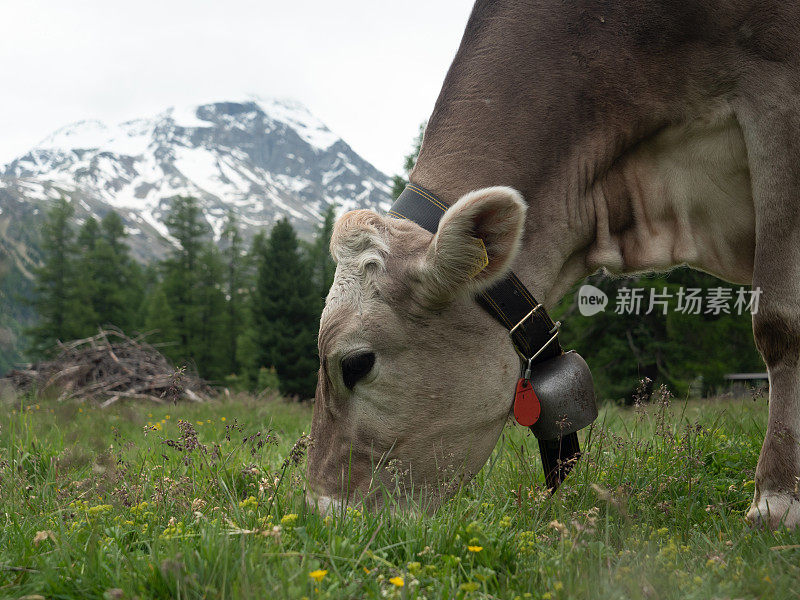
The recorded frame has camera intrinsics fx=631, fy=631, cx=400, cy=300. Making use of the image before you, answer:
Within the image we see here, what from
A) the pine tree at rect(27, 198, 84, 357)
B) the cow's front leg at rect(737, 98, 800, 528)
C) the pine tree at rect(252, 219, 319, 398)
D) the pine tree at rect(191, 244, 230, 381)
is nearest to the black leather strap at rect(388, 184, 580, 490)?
the cow's front leg at rect(737, 98, 800, 528)

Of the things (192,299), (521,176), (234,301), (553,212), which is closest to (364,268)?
(521,176)

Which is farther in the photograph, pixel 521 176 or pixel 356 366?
pixel 521 176

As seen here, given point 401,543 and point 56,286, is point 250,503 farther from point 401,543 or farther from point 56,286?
point 56,286

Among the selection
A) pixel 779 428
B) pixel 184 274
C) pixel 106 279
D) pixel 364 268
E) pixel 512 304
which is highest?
pixel 364 268

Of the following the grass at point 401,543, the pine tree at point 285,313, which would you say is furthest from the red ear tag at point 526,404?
the pine tree at point 285,313

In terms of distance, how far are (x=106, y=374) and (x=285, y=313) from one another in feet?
90.3

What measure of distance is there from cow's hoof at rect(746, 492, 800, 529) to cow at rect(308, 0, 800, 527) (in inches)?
0.4

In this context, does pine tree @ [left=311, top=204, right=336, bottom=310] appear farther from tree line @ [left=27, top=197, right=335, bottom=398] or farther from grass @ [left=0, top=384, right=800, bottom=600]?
grass @ [left=0, top=384, right=800, bottom=600]

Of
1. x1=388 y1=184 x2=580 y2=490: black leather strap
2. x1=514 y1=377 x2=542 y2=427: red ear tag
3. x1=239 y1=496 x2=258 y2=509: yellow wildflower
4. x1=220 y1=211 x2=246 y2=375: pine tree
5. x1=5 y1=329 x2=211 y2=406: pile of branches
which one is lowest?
x1=220 y1=211 x2=246 y2=375: pine tree

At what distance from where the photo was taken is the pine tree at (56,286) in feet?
155

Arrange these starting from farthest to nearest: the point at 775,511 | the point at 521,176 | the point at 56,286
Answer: the point at 56,286 → the point at 521,176 → the point at 775,511

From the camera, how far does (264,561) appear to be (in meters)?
1.83

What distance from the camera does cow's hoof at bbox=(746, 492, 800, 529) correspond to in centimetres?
261

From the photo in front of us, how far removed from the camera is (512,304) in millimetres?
3154
